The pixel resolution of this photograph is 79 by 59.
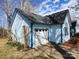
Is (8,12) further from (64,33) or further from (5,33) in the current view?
(64,33)

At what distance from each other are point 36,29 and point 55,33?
4.41 m

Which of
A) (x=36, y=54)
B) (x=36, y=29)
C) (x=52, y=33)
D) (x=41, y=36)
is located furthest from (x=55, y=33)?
(x=36, y=54)

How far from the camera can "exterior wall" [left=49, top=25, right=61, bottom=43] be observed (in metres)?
20.5

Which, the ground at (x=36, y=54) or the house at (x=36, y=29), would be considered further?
the house at (x=36, y=29)

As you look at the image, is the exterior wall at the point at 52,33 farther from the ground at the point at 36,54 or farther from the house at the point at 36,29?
the ground at the point at 36,54

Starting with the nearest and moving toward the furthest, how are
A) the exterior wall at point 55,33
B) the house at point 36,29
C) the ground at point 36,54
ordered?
the ground at point 36,54 → the house at point 36,29 → the exterior wall at point 55,33

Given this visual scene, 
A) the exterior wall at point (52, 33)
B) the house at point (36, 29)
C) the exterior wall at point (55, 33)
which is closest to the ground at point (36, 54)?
the house at point (36, 29)

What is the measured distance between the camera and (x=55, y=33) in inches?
840

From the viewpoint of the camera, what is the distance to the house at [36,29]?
57.0 feet

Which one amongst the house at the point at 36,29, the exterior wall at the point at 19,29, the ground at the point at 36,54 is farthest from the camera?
the exterior wall at the point at 19,29

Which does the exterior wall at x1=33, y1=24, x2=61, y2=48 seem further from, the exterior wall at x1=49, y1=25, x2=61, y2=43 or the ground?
the ground

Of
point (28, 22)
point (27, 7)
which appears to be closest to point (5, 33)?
point (27, 7)

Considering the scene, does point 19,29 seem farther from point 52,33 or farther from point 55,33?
point 55,33

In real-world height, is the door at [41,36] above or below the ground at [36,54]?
above
